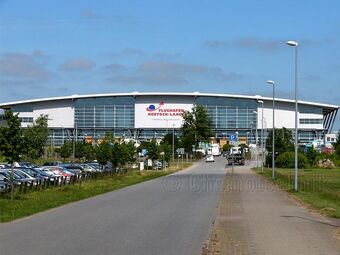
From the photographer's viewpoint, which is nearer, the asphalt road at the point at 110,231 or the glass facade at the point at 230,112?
the asphalt road at the point at 110,231

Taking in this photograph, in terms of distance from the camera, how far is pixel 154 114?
157250 millimetres

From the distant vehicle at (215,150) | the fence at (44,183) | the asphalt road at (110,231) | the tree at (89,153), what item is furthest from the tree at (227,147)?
the asphalt road at (110,231)

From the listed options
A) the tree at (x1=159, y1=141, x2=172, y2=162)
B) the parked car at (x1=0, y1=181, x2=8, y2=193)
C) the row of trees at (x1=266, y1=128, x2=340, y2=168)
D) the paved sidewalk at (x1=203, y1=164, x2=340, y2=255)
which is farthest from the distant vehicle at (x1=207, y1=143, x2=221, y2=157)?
the paved sidewalk at (x1=203, y1=164, x2=340, y2=255)

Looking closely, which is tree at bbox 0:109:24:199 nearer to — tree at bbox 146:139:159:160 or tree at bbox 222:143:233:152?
tree at bbox 146:139:159:160

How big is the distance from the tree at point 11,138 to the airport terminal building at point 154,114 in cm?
12237

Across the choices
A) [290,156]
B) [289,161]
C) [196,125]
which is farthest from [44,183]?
[196,125]

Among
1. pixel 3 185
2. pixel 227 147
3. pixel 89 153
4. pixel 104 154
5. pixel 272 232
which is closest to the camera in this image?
pixel 272 232

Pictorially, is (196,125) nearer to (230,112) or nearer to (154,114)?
(154,114)

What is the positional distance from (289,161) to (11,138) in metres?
67.4

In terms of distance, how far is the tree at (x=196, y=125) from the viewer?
151375 mm

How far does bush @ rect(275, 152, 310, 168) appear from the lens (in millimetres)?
89812

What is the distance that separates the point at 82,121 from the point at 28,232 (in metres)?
143

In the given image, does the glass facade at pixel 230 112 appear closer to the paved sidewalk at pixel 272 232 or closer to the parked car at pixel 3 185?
the parked car at pixel 3 185

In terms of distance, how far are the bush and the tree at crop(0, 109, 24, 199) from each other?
65749mm
